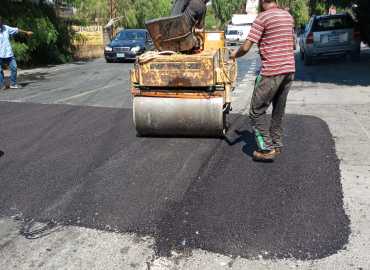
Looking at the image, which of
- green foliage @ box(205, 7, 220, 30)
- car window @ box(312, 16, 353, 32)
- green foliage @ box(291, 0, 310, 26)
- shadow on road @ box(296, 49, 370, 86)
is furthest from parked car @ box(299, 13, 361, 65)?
green foliage @ box(291, 0, 310, 26)

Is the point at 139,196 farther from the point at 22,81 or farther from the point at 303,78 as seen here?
the point at 22,81

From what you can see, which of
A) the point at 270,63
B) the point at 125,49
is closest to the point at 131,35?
the point at 125,49

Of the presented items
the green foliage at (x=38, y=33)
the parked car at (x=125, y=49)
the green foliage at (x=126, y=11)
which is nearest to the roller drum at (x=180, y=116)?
the green foliage at (x=38, y=33)

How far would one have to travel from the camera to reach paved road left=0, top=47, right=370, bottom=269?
3.54 meters

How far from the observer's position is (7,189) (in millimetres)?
4879

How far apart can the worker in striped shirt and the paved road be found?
41 cm

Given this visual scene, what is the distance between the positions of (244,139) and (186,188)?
217 cm

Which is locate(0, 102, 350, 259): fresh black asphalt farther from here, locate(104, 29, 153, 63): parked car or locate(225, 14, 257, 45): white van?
locate(225, 14, 257, 45): white van

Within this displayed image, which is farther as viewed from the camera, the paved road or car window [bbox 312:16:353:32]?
car window [bbox 312:16:353:32]

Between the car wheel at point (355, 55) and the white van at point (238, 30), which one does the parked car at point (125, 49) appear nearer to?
the car wheel at point (355, 55)

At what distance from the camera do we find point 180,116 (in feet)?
21.5

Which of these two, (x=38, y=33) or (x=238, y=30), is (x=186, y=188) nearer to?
(x=38, y=33)

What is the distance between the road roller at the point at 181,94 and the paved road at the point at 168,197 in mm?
252

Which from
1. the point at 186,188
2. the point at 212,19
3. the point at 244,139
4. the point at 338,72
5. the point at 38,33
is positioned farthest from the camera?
the point at 212,19
